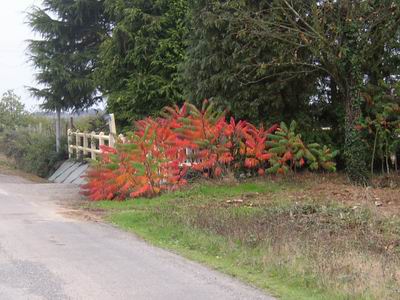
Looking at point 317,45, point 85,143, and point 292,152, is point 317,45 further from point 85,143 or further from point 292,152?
point 85,143

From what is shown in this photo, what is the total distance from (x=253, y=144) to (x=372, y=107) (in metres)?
3.51

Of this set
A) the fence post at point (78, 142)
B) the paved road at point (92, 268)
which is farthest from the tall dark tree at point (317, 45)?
the fence post at point (78, 142)

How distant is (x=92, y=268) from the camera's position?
7.90m

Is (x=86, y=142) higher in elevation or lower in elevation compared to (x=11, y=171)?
higher

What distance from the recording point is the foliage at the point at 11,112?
141 ft

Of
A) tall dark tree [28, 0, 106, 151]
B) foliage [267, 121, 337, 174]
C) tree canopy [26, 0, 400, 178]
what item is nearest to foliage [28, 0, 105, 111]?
tall dark tree [28, 0, 106, 151]

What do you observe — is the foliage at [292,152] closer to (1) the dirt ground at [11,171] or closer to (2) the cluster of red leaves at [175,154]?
(2) the cluster of red leaves at [175,154]

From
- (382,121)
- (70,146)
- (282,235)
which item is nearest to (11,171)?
(70,146)

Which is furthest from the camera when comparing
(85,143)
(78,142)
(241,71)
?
(78,142)

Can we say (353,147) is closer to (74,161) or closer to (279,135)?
(279,135)

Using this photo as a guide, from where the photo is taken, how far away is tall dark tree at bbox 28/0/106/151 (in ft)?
94.6

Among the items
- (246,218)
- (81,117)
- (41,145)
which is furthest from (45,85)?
(246,218)

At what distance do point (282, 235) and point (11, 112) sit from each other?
38.5m

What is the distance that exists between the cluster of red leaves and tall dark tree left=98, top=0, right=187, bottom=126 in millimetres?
7259
